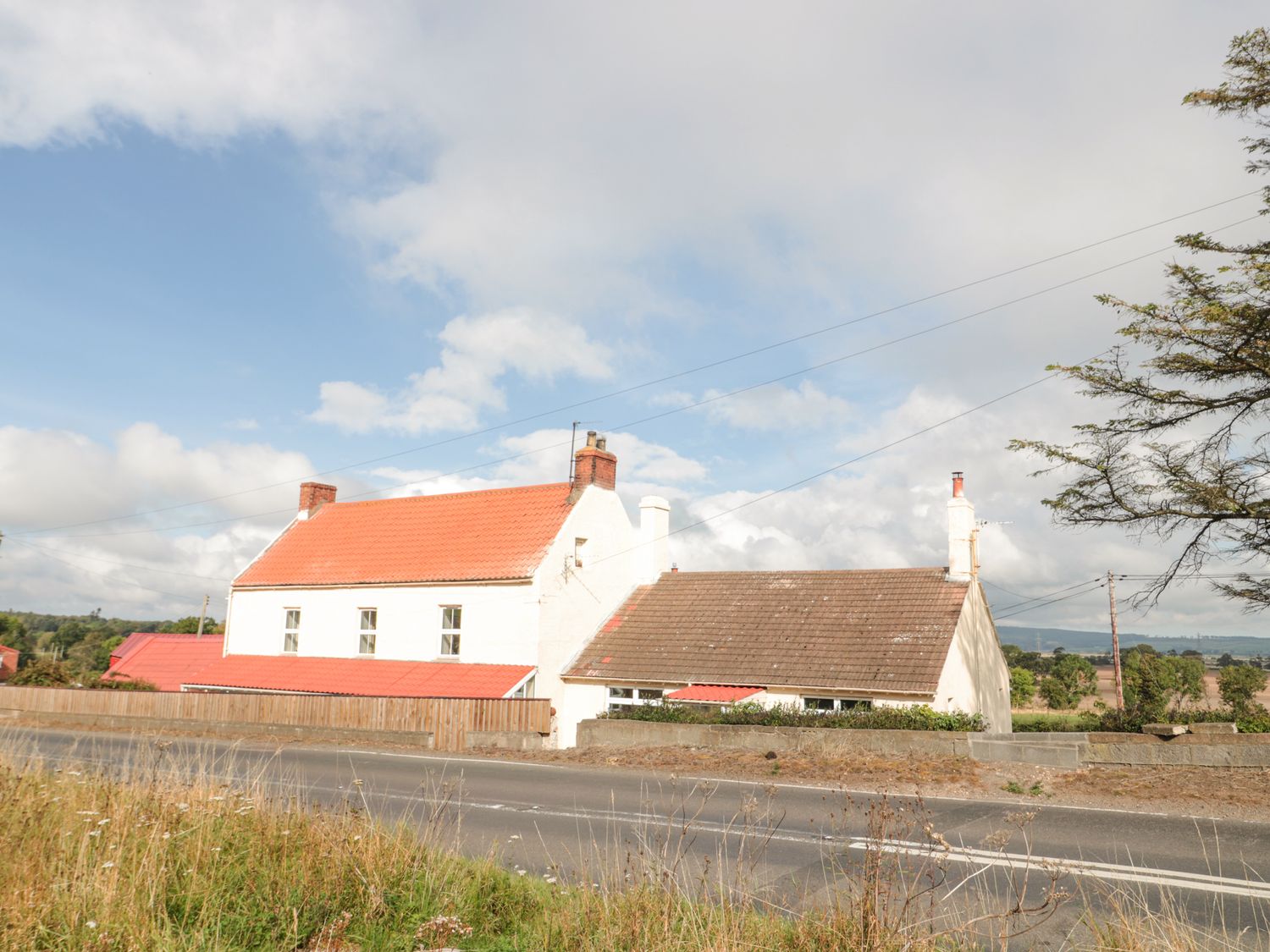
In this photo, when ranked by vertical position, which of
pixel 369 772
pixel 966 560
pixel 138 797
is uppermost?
pixel 966 560

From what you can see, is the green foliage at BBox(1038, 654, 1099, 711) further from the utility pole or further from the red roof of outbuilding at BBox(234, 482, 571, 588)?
the red roof of outbuilding at BBox(234, 482, 571, 588)

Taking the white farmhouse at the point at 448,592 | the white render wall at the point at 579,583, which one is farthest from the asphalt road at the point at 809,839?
the white farmhouse at the point at 448,592

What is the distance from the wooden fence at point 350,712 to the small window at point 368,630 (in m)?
4.35

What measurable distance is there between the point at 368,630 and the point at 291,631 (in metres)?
4.38

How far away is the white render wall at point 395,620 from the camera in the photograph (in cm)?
2864

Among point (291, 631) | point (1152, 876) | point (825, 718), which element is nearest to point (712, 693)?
point (825, 718)

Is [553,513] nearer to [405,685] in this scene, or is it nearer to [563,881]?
[405,685]

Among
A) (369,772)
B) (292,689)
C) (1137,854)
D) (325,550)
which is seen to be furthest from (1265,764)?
(325,550)

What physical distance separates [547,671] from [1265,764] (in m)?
19.3

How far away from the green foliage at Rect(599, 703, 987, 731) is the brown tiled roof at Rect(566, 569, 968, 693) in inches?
82.1

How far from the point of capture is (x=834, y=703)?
24.4 metres

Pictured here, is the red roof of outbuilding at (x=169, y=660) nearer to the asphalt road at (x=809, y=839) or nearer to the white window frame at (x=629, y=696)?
the white window frame at (x=629, y=696)

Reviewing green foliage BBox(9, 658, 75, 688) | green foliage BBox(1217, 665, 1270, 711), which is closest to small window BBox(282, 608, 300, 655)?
green foliage BBox(9, 658, 75, 688)

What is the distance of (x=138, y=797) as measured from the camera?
23.0 ft
